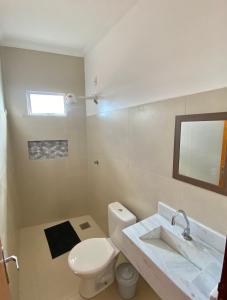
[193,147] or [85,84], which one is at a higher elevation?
[85,84]

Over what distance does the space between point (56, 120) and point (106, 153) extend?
0.99 meters

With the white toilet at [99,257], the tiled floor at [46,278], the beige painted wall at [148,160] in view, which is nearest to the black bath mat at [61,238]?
the tiled floor at [46,278]

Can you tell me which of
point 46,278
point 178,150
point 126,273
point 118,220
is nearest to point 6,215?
point 46,278

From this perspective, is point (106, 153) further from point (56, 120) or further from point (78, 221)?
point (78, 221)

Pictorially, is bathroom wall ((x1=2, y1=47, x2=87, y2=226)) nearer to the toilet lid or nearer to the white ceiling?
the white ceiling

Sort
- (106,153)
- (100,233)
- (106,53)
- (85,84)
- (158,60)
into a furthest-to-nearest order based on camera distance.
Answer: (85,84), (100,233), (106,153), (106,53), (158,60)

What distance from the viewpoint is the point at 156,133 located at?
1370mm

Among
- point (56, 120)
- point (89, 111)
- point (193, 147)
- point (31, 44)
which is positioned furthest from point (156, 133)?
point (31, 44)

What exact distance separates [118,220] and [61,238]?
1.21m

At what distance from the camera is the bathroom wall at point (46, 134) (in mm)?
2312

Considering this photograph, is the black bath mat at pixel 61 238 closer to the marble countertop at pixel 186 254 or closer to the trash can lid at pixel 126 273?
the trash can lid at pixel 126 273

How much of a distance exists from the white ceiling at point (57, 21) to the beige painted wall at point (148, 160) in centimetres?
90

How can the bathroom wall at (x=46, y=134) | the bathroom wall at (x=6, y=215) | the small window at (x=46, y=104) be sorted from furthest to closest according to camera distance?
the small window at (x=46, y=104), the bathroom wall at (x=46, y=134), the bathroom wall at (x=6, y=215)

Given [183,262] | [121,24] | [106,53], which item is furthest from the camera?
[106,53]
